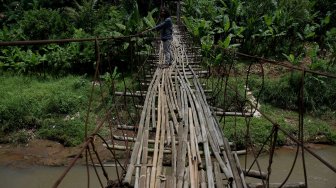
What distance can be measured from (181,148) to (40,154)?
4.79 metres

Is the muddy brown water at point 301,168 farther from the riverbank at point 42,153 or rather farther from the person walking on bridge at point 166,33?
the person walking on bridge at point 166,33

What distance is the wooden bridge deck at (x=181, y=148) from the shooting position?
2.58 meters

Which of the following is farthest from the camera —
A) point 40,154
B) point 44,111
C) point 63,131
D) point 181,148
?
point 44,111

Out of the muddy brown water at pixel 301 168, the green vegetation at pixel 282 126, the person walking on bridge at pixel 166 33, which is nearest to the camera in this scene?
the person walking on bridge at pixel 166 33

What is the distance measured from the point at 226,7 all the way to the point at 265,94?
11.8 ft

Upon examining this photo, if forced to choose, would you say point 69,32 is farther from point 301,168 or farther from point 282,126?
point 301,168

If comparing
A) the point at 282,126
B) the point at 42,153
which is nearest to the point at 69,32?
the point at 42,153

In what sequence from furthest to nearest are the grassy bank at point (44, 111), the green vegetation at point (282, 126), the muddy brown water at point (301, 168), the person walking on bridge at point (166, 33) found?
1. the grassy bank at point (44, 111)
2. the green vegetation at point (282, 126)
3. the muddy brown water at point (301, 168)
4. the person walking on bridge at point (166, 33)

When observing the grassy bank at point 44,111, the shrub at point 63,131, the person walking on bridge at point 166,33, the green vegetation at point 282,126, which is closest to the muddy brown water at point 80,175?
the green vegetation at point 282,126

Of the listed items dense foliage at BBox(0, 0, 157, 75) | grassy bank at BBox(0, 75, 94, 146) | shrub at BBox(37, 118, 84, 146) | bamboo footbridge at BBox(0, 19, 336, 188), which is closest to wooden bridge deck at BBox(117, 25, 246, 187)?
bamboo footbridge at BBox(0, 19, 336, 188)

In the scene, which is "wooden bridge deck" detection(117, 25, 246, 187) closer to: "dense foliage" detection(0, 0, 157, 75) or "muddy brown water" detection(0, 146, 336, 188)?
"muddy brown water" detection(0, 146, 336, 188)

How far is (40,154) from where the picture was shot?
700cm

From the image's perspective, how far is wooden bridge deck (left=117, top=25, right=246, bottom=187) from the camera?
258cm

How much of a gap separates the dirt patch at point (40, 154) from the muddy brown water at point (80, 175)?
14 cm
